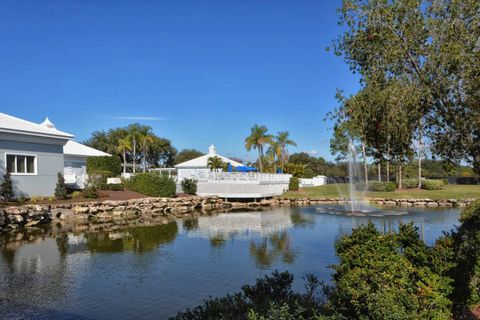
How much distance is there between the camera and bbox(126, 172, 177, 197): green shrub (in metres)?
33.1

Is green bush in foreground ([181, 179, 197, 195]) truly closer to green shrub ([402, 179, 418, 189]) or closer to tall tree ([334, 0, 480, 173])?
green shrub ([402, 179, 418, 189])

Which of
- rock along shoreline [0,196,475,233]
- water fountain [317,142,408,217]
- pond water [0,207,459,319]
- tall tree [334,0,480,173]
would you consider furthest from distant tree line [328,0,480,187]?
rock along shoreline [0,196,475,233]

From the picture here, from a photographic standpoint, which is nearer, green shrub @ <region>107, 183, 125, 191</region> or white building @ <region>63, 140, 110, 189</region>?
green shrub @ <region>107, 183, 125, 191</region>

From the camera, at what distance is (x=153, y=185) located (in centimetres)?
3309

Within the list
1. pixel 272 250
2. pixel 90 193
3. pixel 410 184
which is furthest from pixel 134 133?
pixel 272 250

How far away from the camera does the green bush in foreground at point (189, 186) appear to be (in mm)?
37031

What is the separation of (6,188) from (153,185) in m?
11.3

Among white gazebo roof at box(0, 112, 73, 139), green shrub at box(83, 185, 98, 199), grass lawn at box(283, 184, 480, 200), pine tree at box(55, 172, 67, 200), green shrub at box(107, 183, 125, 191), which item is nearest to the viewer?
white gazebo roof at box(0, 112, 73, 139)

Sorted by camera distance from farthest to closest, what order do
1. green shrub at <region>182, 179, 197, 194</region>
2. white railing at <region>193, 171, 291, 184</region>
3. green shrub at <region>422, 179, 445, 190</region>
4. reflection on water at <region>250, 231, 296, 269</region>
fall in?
1. green shrub at <region>422, 179, 445, 190</region>
2. white railing at <region>193, 171, 291, 184</region>
3. green shrub at <region>182, 179, 197, 194</region>
4. reflection on water at <region>250, 231, 296, 269</region>

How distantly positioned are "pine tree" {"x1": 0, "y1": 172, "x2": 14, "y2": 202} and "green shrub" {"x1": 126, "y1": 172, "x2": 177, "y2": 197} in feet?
35.5

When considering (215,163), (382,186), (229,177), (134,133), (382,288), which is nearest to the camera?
(382,288)

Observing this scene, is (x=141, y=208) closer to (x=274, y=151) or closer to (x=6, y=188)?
(x=6, y=188)

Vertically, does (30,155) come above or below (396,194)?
above

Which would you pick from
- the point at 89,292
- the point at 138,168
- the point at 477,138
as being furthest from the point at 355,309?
the point at 138,168
